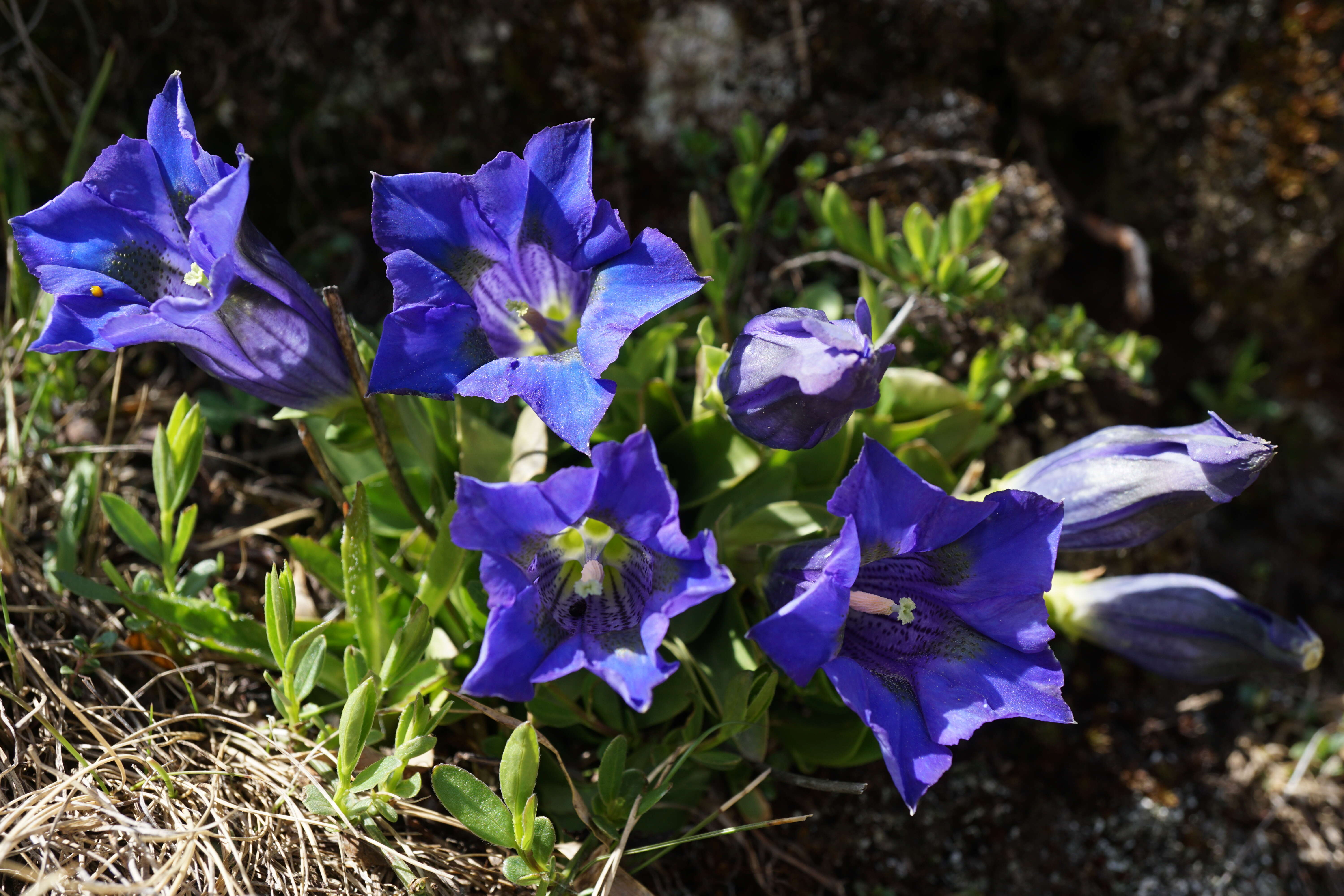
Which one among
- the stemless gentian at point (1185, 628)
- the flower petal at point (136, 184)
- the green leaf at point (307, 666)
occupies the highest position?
the flower petal at point (136, 184)

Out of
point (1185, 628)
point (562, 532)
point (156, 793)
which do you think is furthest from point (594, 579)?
point (1185, 628)

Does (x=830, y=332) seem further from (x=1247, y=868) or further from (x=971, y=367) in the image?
(x=1247, y=868)

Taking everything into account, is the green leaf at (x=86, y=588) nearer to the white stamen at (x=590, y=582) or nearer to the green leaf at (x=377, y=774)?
the green leaf at (x=377, y=774)

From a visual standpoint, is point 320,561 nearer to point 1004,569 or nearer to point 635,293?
point 635,293

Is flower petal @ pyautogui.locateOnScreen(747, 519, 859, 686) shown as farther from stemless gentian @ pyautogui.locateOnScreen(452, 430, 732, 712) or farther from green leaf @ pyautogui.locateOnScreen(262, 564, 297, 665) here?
green leaf @ pyautogui.locateOnScreen(262, 564, 297, 665)

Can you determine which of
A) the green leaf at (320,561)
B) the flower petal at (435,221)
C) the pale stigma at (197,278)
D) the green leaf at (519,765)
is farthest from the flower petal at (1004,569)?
the pale stigma at (197,278)

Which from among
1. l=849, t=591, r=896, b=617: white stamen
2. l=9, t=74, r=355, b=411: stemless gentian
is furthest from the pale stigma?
l=849, t=591, r=896, b=617: white stamen

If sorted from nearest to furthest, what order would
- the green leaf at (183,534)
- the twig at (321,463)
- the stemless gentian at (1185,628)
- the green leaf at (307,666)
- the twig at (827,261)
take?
the green leaf at (307,666) < the twig at (321,463) < the green leaf at (183,534) < the stemless gentian at (1185,628) < the twig at (827,261)

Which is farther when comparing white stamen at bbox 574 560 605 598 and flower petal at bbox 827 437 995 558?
white stamen at bbox 574 560 605 598
